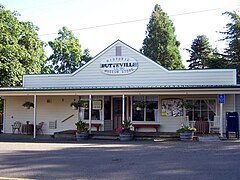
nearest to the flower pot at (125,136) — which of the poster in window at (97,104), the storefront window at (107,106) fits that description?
the storefront window at (107,106)

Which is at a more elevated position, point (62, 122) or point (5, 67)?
point (5, 67)

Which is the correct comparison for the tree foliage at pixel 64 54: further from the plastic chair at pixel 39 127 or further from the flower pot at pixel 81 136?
the flower pot at pixel 81 136

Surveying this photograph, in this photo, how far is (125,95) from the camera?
840 inches

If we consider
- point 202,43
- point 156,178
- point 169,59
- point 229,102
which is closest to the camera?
point 156,178

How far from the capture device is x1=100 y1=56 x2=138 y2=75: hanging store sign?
877 inches

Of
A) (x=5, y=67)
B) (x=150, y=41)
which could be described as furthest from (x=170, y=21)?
(x=5, y=67)

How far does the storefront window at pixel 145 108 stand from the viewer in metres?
21.4

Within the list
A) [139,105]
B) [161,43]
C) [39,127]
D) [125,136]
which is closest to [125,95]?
[139,105]

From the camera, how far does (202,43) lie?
→ 190 ft

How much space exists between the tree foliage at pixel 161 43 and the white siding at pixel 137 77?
27159 millimetres

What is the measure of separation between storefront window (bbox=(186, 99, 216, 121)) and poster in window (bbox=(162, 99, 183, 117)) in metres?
0.55

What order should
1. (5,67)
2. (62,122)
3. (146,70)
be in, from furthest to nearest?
(5,67) < (62,122) < (146,70)

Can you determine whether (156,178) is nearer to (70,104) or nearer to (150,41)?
(70,104)

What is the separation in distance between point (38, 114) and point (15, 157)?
1231 centimetres
